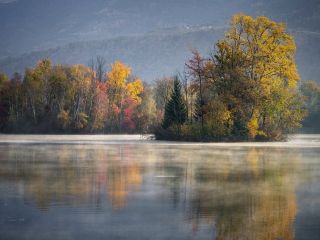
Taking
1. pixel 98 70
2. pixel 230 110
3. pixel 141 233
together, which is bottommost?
pixel 141 233

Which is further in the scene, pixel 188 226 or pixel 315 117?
pixel 315 117

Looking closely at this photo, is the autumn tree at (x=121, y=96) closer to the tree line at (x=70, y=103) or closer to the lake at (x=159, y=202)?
the tree line at (x=70, y=103)

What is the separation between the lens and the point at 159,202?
50.8ft

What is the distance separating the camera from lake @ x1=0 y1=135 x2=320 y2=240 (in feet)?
38.4

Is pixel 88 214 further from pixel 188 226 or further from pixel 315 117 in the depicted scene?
pixel 315 117

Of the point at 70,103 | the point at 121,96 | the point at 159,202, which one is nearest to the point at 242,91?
the point at 70,103

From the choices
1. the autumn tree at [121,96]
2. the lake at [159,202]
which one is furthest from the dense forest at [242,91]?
the autumn tree at [121,96]

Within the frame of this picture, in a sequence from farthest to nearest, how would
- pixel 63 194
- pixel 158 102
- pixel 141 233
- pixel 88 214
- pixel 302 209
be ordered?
pixel 158 102
pixel 63 194
pixel 302 209
pixel 88 214
pixel 141 233

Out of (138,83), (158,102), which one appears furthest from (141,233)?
(158,102)

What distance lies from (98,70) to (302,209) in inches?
3663

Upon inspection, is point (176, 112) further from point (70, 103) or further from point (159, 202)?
point (159, 202)

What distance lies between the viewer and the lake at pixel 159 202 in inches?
461

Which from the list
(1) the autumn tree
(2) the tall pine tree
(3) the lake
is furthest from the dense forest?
(1) the autumn tree

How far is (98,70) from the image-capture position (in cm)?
10588
